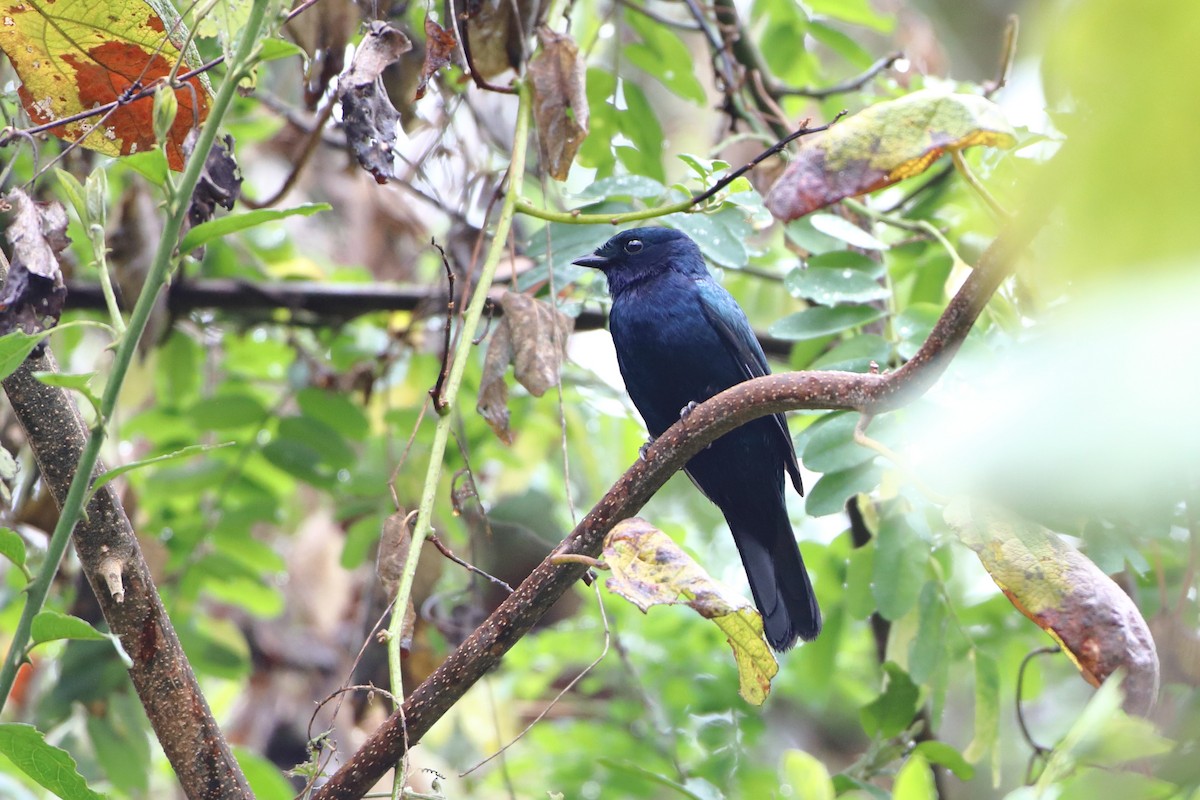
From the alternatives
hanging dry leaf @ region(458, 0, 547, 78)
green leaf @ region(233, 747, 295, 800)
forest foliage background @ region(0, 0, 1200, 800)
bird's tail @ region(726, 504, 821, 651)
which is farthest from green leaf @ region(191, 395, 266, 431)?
bird's tail @ region(726, 504, 821, 651)

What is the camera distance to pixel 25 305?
1825mm

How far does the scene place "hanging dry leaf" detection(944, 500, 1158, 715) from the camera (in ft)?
5.31

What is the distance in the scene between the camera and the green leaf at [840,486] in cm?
308

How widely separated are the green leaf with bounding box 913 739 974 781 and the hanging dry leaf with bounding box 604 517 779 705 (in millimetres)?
1252

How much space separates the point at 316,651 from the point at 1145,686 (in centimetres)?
514

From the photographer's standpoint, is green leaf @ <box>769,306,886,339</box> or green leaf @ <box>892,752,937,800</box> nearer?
green leaf @ <box>892,752,937,800</box>

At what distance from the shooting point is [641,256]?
13.5 ft

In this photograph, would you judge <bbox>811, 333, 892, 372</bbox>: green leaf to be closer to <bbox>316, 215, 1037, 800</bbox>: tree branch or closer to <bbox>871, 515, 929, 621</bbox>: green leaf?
<bbox>871, 515, 929, 621</bbox>: green leaf

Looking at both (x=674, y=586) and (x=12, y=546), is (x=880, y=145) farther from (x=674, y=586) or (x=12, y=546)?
(x=12, y=546)

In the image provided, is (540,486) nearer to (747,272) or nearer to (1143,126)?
(747,272)

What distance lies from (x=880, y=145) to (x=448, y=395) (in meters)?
1.02

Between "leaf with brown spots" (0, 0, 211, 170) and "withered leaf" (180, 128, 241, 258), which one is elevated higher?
"leaf with brown spots" (0, 0, 211, 170)

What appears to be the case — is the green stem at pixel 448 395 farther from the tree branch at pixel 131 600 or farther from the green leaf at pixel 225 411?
the green leaf at pixel 225 411

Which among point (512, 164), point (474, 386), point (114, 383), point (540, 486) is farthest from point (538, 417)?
point (114, 383)
